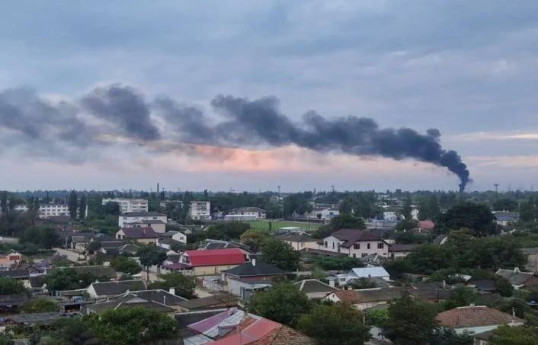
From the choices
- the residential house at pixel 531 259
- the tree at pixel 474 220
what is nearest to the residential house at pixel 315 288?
the residential house at pixel 531 259

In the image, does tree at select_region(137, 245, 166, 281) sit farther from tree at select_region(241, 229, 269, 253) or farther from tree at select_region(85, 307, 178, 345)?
tree at select_region(85, 307, 178, 345)

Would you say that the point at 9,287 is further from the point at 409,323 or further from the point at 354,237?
the point at 354,237

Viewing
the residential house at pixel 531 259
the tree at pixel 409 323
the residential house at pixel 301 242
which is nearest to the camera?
the tree at pixel 409 323

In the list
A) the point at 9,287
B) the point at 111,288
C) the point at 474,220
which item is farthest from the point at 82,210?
the point at 111,288

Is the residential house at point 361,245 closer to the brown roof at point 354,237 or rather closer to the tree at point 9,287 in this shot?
the brown roof at point 354,237

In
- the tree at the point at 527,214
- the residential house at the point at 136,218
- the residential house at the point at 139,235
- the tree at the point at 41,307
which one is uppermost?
the tree at the point at 527,214

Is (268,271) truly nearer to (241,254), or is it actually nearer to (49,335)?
(241,254)
